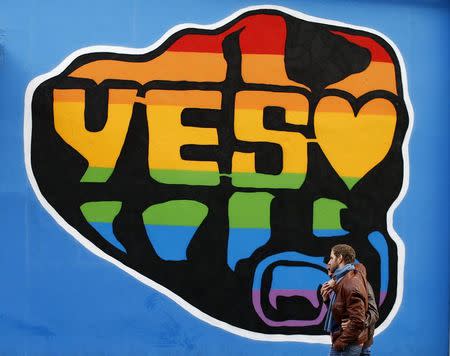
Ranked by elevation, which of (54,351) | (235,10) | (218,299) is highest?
(235,10)

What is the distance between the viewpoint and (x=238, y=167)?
312 inches

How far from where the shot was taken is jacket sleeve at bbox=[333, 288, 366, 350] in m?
5.66

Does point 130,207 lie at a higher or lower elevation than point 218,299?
higher

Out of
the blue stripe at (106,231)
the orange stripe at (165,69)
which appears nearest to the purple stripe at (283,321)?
the blue stripe at (106,231)

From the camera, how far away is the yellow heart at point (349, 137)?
803 cm

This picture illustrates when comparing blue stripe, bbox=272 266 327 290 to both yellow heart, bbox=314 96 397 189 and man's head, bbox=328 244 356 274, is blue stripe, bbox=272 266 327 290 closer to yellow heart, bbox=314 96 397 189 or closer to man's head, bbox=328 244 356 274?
yellow heart, bbox=314 96 397 189

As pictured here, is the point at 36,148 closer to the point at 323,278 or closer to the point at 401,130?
the point at 323,278

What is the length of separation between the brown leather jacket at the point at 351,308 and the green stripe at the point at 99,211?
2794 mm

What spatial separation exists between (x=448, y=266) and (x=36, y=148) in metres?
4.36

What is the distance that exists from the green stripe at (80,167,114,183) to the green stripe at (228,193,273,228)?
4.14 ft

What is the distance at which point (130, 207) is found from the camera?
782 cm

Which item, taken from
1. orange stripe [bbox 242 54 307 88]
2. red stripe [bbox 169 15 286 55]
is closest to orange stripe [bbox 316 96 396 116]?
orange stripe [bbox 242 54 307 88]

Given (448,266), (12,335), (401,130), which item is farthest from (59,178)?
(448,266)

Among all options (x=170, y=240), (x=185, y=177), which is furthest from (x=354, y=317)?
(x=185, y=177)
